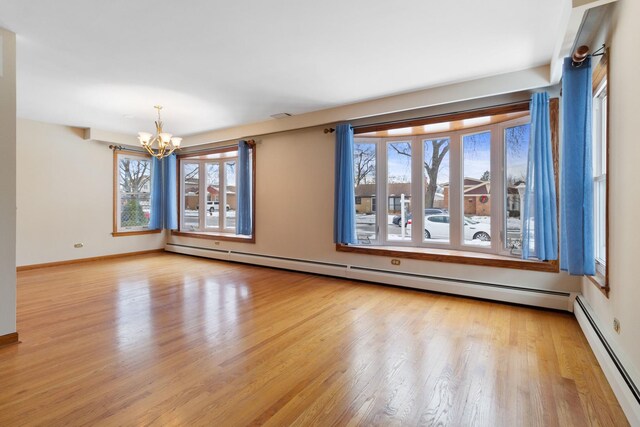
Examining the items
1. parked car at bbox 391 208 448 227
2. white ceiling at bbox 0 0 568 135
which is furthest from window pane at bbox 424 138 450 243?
white ceiling at bbox 0 0 568 135

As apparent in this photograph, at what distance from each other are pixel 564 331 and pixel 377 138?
3.34m

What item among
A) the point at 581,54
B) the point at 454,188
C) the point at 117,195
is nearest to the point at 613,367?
the point at 581,54

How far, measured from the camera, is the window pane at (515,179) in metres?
3.77

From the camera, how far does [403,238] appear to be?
4.79 m

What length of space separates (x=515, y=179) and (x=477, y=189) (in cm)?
47

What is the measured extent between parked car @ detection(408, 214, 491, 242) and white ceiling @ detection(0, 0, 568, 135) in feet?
6.05

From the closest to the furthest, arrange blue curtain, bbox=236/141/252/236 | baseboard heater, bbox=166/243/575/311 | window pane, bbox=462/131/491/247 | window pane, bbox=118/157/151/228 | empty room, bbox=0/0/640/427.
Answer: empty room, bbox=0/0/640/427, baseboard heater, bbox=166/243/575/311, window pane, bbox=462/131/491/247, blue curtain, bbox=236/141/252/236, window pane, bbox=118/157/151/228

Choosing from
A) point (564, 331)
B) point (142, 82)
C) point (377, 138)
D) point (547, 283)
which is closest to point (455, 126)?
point (377, 138)

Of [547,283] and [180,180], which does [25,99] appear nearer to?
[180,180]

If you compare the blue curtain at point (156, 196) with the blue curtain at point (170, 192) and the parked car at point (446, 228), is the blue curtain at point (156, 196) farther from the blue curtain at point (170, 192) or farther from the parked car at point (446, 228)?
the parked car at point (446, 228)

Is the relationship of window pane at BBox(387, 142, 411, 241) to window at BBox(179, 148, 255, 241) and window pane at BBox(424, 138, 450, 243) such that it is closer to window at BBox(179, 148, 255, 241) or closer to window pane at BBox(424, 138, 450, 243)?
window pane at BBox(424, 138, 450, 243)

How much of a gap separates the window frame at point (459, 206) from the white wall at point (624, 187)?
129 centimetres

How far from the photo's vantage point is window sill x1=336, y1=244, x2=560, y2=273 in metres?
3.48

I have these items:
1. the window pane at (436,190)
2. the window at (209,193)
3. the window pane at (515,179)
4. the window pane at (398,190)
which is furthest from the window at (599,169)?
the window at (209,193)
